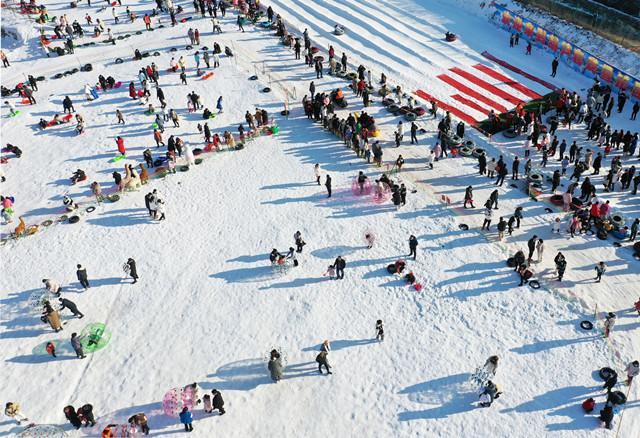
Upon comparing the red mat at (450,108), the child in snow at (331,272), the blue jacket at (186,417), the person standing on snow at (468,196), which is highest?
the red mat at (450,108)

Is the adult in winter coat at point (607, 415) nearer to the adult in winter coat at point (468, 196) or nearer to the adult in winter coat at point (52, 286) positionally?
the adult in winter coat at point (468, 196)

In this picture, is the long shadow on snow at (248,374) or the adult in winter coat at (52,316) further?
the adult in winter coat at (52,316)

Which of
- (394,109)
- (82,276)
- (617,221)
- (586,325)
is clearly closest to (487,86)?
(394,109)

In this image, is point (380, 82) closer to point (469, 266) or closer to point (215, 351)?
point (469, 266)

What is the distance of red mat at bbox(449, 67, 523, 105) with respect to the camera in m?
36.2

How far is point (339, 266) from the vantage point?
23.2m

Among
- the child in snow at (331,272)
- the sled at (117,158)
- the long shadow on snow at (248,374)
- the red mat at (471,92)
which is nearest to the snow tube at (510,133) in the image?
the red mat at (471,92)

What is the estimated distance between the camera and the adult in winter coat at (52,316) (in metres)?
22.2

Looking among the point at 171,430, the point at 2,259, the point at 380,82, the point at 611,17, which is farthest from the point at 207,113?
the point at 611,17

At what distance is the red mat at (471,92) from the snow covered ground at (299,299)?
15.0ft

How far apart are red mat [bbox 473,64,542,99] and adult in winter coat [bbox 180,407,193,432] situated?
2926 centimetres

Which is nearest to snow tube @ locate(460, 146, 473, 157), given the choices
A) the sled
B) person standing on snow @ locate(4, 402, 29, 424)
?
the sled

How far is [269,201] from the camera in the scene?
28391 millimetres

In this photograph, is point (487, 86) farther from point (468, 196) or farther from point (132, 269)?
point (132, 269)
